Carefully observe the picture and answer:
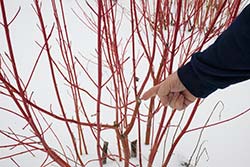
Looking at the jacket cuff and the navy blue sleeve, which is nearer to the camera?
the navy blue sleeve

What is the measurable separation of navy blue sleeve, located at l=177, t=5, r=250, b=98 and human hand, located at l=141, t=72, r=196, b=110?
4 centimetres

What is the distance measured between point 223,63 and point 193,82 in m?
0.11

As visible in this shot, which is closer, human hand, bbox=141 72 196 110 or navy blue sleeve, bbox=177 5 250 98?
navy blue sleeve, bbox=177 5 250 98

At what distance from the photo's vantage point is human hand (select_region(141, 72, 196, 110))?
0.88 m

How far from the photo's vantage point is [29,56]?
2.78m

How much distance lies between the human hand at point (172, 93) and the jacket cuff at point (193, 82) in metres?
0.03

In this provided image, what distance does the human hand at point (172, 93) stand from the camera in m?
0.88

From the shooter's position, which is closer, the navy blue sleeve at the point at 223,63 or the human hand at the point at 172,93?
the navy blue sleeve at the point at 223,63

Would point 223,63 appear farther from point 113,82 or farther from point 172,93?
point 113,82

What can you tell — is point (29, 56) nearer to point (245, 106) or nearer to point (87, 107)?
point (87, 107)

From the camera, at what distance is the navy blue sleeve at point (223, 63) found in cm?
69

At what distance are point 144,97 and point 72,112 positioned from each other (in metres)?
1.12

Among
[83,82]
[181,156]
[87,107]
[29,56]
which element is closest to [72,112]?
[87,107]

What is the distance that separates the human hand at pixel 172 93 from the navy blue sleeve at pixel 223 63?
4 cm
